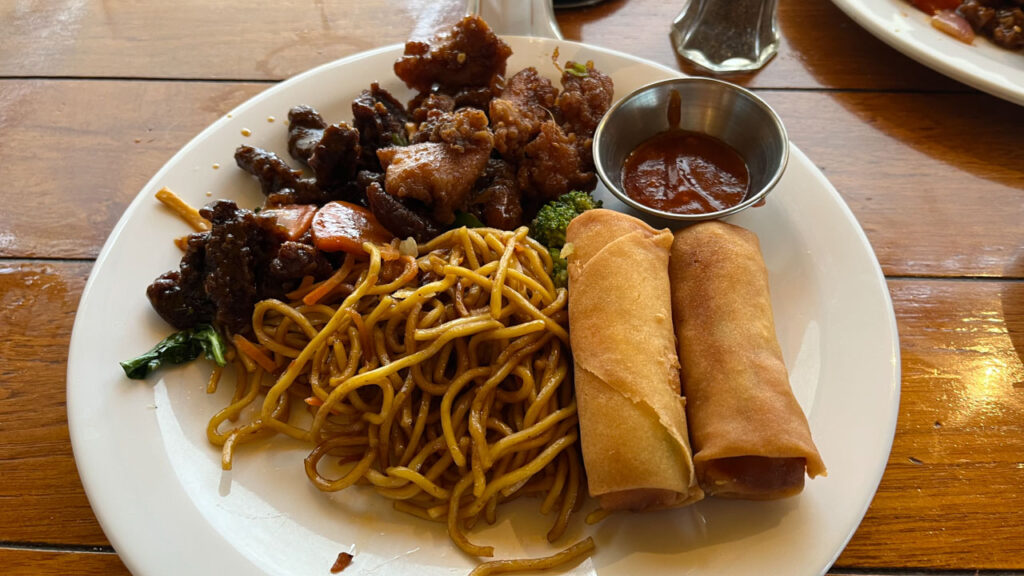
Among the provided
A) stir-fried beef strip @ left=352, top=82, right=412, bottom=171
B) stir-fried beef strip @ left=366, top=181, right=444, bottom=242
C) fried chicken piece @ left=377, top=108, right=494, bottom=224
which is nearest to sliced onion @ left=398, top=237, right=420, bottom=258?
stir-fried beef strip @ left=366, top=181, right=444, bottom=242

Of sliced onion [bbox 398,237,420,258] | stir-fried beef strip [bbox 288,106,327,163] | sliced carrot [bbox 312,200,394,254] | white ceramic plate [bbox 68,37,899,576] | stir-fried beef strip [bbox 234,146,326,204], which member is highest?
stir-fried beef strip [bbox 288,106,327,163]

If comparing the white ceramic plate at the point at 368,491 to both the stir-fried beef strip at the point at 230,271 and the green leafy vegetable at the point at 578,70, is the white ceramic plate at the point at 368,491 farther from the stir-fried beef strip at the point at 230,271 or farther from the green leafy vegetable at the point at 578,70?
the green leafy vegetable at the point at 578,70

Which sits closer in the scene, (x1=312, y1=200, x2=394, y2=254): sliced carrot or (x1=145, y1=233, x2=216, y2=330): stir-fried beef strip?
(x1=145, y1=233, x2=216, y2=330): stir-fried beef strip

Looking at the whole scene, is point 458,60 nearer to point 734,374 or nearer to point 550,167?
point 550,167

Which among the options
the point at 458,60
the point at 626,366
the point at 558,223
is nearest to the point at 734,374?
the point at 626,366

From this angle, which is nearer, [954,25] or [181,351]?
[181,351]

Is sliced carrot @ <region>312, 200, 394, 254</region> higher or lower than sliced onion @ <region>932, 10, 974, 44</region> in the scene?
lower

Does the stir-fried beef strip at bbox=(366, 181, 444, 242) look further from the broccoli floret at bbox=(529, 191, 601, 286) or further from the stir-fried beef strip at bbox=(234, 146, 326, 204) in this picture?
the broccoli floret at bbox=(529, 191, 601, 286)

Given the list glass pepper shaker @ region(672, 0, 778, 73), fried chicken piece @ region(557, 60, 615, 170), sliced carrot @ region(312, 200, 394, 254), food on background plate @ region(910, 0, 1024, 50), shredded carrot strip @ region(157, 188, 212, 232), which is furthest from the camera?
glass pepper shaker @ region(672, 0, 778, 73)
